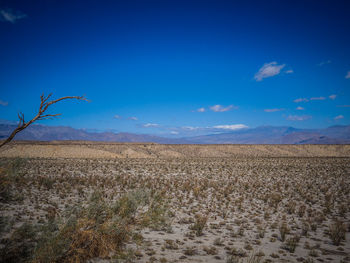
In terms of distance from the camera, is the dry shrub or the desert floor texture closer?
the desert floor texture

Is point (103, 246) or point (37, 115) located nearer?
point (37, 115)

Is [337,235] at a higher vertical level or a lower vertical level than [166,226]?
higher

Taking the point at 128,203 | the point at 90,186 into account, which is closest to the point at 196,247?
the point at 128,203

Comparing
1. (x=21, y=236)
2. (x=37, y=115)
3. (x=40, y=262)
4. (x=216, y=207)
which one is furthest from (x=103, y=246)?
(x=216, y=207)

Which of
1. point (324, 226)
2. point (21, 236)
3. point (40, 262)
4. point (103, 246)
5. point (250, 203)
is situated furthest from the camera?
point (250, 203)

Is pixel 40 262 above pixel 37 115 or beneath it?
beneath

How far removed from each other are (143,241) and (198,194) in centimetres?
757

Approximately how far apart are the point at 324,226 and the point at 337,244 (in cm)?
200

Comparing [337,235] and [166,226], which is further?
[166,226]

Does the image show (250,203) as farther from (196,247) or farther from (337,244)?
(196,247)

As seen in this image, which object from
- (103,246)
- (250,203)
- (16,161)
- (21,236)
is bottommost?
(250,203)

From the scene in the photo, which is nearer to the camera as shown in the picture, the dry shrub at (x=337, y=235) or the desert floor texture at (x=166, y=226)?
the desert floor texture at (x=166, y=226)

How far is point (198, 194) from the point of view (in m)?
14.1

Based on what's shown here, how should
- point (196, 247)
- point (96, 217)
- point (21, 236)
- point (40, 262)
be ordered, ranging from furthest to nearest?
point (196, 247)
point (96, 217)
point (21, 236)
point (40, 262)
